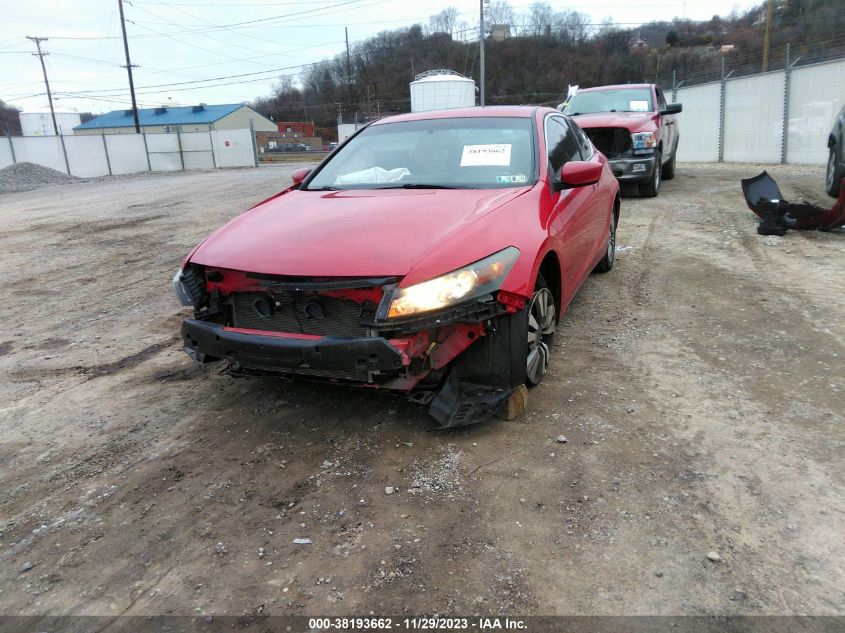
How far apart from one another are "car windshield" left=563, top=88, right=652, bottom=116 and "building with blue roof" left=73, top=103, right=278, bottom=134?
6750 cm

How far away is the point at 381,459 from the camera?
2.94 m

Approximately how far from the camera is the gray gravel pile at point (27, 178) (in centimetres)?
2486

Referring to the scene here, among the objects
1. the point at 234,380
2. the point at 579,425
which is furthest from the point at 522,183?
the point at 234,380

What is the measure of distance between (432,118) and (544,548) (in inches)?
130

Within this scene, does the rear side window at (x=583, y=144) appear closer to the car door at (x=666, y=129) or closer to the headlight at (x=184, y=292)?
the headlight at (x=184, y=292)

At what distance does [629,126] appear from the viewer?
966 cm

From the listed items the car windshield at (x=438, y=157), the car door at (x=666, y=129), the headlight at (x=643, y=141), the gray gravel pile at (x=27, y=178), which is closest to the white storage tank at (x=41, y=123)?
the gray gravel pile at (x=27, y=178)

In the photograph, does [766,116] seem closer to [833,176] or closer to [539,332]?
[833,176]

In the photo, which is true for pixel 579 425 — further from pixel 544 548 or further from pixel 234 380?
pixel 234 380

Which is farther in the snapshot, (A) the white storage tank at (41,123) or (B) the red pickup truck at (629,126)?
(A) the white storage tank at (41,123)

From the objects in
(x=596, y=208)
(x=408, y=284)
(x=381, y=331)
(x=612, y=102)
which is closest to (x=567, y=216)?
(x=596, y=208)

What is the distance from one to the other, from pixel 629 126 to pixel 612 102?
1365mm

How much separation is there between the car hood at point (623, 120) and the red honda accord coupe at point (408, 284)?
6503mm

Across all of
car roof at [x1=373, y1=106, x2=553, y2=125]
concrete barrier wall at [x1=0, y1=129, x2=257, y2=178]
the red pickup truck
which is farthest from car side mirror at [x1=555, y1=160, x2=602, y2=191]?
concrete barrier wall at [x1=0, y1=129, x2=257, y2=178]
